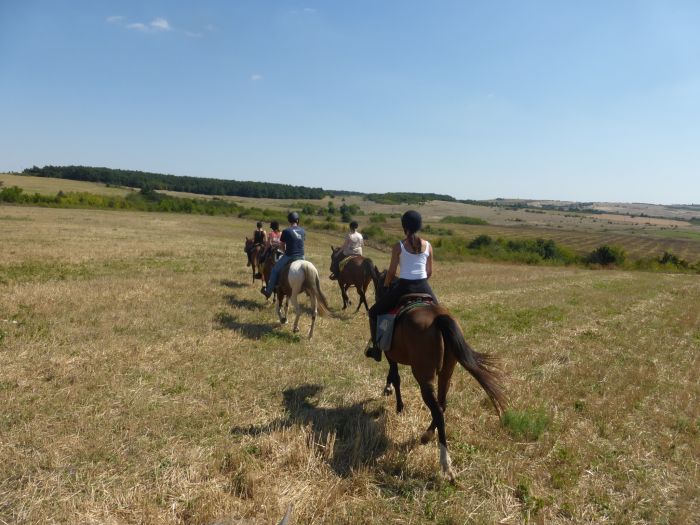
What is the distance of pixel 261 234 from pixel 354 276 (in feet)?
14.0

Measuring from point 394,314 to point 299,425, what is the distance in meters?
1.97

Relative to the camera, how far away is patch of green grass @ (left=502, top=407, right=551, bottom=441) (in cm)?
547

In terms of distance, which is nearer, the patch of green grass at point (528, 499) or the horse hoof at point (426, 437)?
the patch of green grass at point (528, 499)

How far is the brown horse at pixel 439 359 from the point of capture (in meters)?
4.64

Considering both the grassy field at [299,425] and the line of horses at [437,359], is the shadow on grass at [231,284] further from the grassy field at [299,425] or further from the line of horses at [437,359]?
the line of horses at [437,359]

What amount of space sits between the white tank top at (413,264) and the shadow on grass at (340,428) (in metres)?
2.10

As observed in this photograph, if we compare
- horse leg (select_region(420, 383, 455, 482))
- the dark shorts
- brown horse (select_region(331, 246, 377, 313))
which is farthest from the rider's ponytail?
brown horse (select_region(331, 246, 377, 313))

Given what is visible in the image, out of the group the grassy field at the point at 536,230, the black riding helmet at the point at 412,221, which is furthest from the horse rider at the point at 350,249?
the grassy field at the point at 536,230

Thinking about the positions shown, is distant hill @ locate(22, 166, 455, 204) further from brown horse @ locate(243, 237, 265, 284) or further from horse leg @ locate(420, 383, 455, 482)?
horse leg @ locate(420, 383, 455, 482)

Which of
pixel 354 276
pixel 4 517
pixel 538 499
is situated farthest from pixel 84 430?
pixel 354 276

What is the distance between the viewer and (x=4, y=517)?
3.53 m

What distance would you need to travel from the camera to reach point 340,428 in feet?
18.2

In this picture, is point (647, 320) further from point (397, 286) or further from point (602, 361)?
point (397, 286)

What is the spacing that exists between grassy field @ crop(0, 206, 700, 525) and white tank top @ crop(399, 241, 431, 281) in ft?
6.70
